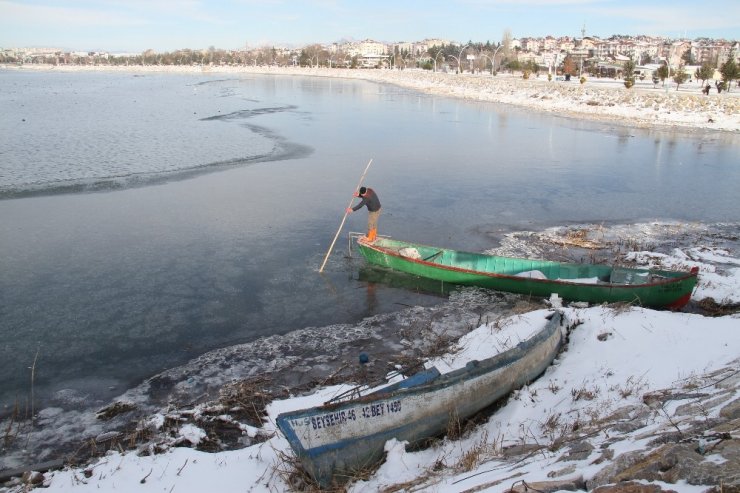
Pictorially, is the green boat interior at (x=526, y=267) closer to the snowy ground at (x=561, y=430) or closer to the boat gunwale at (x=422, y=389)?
the snowy ground at (x=561, y=430)

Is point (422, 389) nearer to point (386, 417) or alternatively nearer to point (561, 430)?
point (386, 417)

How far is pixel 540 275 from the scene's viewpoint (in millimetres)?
12477

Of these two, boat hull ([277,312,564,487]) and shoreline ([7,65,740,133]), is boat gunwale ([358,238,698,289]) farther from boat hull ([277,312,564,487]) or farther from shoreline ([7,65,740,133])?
shoreline ([7,65,740,133])

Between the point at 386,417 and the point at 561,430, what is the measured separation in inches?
80.9

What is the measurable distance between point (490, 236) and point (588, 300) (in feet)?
17.1

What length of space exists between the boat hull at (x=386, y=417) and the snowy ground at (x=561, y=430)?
0.21 meters

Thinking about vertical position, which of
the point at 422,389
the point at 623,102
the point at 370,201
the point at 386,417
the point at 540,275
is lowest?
the point at 540,275

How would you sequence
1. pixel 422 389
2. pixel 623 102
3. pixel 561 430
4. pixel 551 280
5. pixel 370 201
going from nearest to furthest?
1. pixel 561 430
2. pixel 422 389
3. pixel 551 280
4. pixel 370 201
5. pixel 623 102

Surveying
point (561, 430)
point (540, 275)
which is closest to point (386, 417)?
point (561, 430)

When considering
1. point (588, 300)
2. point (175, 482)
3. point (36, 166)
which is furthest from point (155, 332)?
point (36, 166)

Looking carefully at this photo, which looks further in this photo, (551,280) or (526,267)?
(526,267)

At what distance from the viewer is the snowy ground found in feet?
16.8

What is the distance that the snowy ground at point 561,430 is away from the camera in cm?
511

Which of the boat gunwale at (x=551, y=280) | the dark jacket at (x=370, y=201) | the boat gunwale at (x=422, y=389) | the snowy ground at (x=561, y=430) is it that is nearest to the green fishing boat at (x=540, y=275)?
the boat gunwale at (x=551, y=280)
